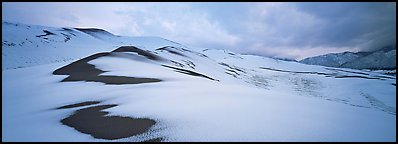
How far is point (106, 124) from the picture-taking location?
4.62 metres

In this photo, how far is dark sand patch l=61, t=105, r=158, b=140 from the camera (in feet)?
13.5

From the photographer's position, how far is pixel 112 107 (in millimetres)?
5867

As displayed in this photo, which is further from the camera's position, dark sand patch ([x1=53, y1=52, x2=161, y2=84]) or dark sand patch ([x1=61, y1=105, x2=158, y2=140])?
dark sand patch ([x1=53, y1=52, x2=161, y2=84])

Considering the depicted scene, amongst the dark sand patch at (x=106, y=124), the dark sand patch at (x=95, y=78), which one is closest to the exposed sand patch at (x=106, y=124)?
the dark sand patch at (x=106, y=124)

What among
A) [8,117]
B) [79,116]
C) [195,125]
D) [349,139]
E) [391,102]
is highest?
[391,102]

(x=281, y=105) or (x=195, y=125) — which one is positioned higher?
(x=281, y=105)

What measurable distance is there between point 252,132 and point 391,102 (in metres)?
26.8

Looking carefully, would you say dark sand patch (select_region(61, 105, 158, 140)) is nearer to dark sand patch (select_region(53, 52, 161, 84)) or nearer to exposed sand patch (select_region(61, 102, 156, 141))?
exposed sand patch (select_region(61, 102, 156, 141))

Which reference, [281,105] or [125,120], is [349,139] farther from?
[125,120]

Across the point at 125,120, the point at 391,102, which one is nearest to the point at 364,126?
the point at 125,120

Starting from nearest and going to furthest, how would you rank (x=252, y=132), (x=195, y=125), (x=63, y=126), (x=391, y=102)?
(x=252, y=132) < (x=195, y=125) < (x=63, y=126) < (x=391, y=102)

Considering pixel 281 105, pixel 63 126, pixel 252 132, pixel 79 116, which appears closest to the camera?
pixel 252 132

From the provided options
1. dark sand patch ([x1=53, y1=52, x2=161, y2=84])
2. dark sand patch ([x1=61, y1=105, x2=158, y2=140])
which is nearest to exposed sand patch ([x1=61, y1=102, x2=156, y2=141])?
dark sand patch ([x1=61, y1=105, x2=158, y2=140])

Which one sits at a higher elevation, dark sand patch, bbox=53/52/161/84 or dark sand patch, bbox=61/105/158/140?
dark sand patch, bbox=53/52/161/84
